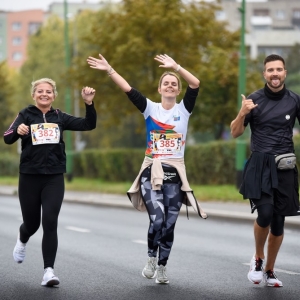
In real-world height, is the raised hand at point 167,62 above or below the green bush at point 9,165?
above

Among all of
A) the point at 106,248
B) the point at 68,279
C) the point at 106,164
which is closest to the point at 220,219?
the point at 106,248

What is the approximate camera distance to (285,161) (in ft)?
25.6

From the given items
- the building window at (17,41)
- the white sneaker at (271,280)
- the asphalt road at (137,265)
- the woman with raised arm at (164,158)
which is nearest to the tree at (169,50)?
the asphalt road at (137,265)

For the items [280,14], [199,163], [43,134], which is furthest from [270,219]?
[280,14]

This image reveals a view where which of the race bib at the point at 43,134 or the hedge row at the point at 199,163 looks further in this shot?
the hedge row at the point at 199,163

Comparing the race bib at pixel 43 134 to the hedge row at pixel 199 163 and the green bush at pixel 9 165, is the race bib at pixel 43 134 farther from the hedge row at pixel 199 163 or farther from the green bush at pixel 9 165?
the green bush at pixel 9 165

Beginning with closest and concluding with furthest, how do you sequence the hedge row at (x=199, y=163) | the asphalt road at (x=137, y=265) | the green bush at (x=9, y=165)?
the asphalt road at (x=137, y=265), the hedge row at (x=199, y=163), the green bush at (x=9, y=165)

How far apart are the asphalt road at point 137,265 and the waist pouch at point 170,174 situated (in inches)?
36.6

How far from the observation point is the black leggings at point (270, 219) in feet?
25.4

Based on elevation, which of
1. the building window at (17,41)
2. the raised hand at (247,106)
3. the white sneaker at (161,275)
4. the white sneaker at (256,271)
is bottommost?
the white sneaker at (161,275)

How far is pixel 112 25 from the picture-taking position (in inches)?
1254

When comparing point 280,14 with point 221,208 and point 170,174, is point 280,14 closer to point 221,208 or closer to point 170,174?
point 221,208

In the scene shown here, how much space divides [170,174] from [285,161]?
105cm

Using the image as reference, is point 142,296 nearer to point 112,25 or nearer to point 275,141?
point 275,141
